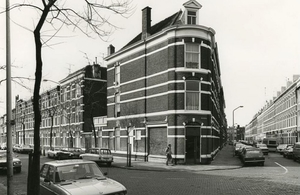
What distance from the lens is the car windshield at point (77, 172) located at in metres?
9.22

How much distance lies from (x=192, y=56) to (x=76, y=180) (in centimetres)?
2082

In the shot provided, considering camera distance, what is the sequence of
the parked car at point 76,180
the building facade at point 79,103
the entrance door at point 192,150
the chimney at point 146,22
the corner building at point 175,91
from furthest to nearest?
the building facade at point 79,103
the chimney at point 146,22
the corner building at point 175,91
the entrance door at point 192,150
the parked car at point 76,180

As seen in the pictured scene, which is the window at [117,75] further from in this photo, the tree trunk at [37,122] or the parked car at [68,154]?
the tree trunk at [37,122]

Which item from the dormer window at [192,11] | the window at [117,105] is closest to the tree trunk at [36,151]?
the dormer window at [192,11]

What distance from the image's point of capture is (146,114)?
3150cm

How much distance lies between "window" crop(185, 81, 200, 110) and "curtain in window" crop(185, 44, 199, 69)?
1.56 meters

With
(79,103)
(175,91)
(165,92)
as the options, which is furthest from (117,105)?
(79,103)

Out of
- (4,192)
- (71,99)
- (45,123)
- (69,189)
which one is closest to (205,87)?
(4,192)

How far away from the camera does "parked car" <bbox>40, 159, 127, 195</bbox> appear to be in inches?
325

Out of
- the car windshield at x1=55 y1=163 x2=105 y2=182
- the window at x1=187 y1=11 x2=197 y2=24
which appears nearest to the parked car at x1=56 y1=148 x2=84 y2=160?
the window at x1=187 y1=11 x2=197 y2=24

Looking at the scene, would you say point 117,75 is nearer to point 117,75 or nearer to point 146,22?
point 117,75

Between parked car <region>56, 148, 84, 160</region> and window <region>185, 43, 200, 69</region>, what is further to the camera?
parked car <region>56, 148, 84, 160</region>

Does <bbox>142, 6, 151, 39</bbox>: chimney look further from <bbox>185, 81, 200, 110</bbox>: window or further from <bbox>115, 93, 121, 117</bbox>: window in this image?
<bbox>115, 93, 121, 117</bbox>: window

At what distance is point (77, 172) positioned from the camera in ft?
30.7
